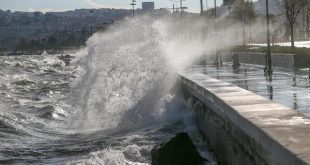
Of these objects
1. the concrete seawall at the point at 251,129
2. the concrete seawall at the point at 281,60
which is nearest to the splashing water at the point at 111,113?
the concrete seawall at the point at 251,129

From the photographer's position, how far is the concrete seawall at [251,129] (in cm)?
575

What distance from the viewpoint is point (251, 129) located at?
696 centimetres

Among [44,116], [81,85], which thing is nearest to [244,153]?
[44,116]

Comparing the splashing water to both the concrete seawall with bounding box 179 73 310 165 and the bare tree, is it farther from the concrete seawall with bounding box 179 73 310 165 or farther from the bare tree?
the bare tree

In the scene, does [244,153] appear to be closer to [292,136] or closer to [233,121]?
[233,121]

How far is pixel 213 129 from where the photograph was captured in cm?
1047

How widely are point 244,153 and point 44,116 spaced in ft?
44.8

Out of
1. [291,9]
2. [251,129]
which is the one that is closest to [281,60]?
[291,9]

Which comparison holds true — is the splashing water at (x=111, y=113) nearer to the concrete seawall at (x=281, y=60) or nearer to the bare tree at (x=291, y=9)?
the concrete seawall at (x=281, y=60)

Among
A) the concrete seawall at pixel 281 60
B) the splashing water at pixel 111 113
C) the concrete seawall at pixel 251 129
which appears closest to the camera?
the concrete seawall at pixel 251 129

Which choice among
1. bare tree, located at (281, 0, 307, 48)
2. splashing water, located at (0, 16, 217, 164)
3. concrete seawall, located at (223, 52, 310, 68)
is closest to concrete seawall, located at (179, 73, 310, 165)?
splashing water, located at (0, 16, 217, 164)

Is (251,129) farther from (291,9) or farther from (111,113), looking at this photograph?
(291,9)

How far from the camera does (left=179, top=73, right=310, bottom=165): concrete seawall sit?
575 centimetres

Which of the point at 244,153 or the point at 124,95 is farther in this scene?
the point at 124,95
